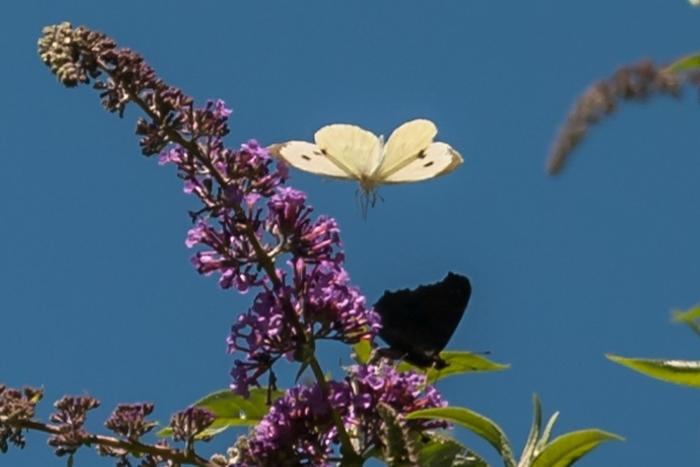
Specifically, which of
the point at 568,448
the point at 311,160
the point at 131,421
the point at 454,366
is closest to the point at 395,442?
the point at 568,448

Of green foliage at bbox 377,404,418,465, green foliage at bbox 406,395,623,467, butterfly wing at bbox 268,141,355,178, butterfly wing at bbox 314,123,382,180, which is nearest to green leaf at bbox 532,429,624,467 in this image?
green foliage at bbox 406,395,623,467

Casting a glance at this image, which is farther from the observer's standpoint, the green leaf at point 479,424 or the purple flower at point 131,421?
the purple flower at point 131,421

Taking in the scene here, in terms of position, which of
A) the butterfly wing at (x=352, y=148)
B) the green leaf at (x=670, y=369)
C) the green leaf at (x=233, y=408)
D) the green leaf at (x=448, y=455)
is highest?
the butterfly wing at (x=352, y=148)

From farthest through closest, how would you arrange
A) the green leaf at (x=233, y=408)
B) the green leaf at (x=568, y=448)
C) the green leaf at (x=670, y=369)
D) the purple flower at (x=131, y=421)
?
the green leaf at (x=233, y=408)
the purple flower at (x=131, y=421)
the green leaf at (x=568, y=448)
the green leaf at (x=670, y=369)

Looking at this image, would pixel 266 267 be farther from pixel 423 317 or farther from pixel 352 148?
pixel 352 148

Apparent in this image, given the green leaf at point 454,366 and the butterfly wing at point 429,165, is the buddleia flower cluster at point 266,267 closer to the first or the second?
the green leaf at point 454,366

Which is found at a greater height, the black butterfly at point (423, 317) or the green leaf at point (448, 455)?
the black butterfly at point (423, 317)

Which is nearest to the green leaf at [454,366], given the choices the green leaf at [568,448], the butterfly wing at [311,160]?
the green leaf at [568,448]
